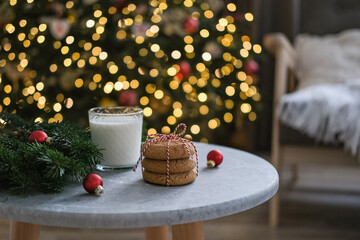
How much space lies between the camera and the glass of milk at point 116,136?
739 millimetres

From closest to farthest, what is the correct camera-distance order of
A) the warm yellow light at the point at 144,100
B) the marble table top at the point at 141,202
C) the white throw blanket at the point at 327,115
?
the marble table top at the point at 141,202 → the white throw blanket at the point at 327,115 → the warm yellow light at the point at 144,100

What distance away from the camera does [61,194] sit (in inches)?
24.5

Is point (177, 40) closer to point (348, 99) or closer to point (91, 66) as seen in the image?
point (91, 66)

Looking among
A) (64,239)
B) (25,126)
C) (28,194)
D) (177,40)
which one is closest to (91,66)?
(177,40)

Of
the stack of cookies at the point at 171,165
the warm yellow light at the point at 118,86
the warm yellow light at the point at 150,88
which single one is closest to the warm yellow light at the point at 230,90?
the warm yellow light at the point at 150,88

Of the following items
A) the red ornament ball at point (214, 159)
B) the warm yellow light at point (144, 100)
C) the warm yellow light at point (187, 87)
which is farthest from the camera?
the warm yellow light at point (187, 87)

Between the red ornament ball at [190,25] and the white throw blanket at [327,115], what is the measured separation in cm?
40

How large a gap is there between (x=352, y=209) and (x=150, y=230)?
116 centimetres

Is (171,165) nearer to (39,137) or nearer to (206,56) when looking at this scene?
(39,137)

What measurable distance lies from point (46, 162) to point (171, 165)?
0.58 ft

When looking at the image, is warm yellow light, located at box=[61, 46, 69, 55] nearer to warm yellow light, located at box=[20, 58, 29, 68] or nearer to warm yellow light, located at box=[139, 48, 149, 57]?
warm yellow light, located at box=[20, 58, 29, 68]

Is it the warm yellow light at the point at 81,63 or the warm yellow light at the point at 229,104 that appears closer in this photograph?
the warm yellow light at the point at 81,63

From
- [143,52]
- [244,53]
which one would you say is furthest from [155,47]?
[244,53]

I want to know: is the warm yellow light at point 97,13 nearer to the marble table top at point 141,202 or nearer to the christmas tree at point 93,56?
the christmas tree at point 93,56
